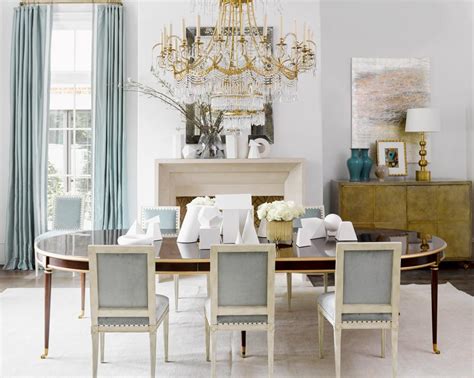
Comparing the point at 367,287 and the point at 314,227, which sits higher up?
the point at 314,227

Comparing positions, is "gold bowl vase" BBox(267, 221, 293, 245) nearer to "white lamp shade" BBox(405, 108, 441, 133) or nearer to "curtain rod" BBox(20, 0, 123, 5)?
"white lamp shade" BBox(405, 108, 441, 133)

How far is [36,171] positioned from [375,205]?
12.9 ft

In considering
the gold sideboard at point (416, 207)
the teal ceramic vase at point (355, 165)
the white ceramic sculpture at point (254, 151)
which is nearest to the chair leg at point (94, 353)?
the white ceramic sculpture at point (254, 151)

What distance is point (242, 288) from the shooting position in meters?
2.86

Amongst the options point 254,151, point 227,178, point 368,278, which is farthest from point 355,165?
point 368,278

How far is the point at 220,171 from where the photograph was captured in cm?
570

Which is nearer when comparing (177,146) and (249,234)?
(249,234)

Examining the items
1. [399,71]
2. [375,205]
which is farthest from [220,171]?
[399,71]

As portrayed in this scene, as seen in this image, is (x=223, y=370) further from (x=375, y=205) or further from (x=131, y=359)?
(x=375, y=205)

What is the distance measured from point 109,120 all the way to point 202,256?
3.42m

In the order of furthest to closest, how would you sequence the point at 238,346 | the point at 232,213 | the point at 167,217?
the point at 167,217, the point at 238,346, the point at 232,213

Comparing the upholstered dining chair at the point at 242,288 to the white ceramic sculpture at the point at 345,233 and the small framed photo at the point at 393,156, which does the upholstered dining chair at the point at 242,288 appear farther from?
the small framed photo at the point at 393,156

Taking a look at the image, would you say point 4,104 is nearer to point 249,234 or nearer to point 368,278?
point 249,234

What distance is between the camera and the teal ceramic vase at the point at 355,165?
19.5 ft
